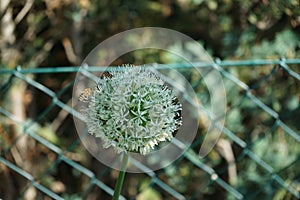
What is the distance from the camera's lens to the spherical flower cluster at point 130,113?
26.2 inches

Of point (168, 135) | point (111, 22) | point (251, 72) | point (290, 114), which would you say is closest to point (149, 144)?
point (168, 135)

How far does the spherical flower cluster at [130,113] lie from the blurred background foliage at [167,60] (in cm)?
114

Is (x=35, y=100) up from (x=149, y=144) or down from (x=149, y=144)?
up

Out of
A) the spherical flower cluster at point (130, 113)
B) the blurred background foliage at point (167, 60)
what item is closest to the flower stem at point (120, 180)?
the spherical flower cluster at point (130, 113)

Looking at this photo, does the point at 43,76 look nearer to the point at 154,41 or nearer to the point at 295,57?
the point at 154,41

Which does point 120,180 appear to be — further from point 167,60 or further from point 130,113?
point 167,60

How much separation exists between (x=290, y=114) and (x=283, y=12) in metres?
0.34

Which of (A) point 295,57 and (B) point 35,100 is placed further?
(B) point 35,100

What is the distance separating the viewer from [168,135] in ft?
2.30

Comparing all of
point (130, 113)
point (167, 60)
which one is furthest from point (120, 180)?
point (167, 60)

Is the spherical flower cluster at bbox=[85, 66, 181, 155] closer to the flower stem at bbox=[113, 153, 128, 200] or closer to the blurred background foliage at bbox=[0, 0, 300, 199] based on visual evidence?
the flower stem at bbox=[113, 153, 128, 200]

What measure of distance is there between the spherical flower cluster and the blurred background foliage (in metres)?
1.14

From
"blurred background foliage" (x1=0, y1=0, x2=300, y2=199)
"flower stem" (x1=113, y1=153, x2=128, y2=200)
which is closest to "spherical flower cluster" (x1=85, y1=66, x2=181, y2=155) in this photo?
"flower stem" (x1=113, y1=153, x2=128, y2=200)

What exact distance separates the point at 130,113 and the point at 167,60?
4.23 ft
